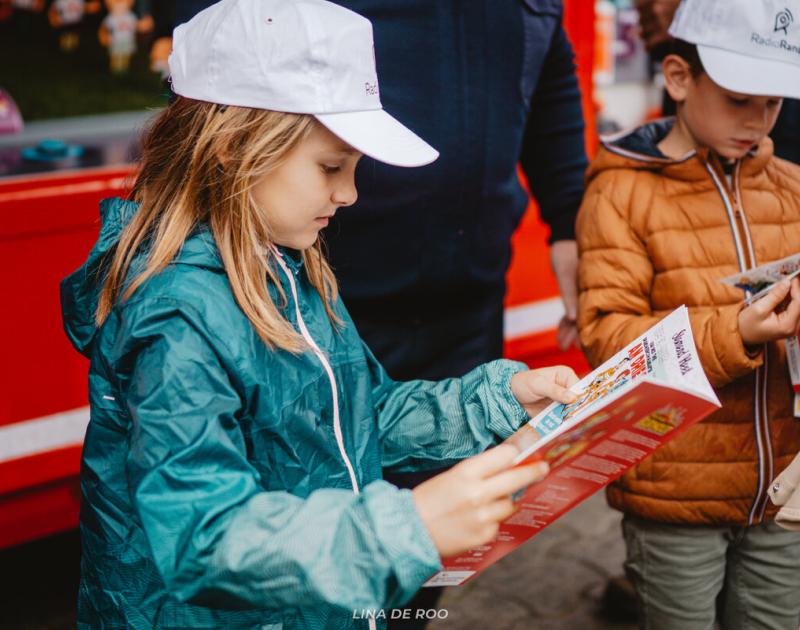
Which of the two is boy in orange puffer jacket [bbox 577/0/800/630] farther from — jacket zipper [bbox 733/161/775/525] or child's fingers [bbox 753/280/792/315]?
child's fingers [bbox 753/280/792/315]

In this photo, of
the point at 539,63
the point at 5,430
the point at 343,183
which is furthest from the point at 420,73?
the point at 5,430

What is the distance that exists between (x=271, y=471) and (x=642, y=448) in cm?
54

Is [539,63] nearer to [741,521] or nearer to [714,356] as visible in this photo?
[714,356]

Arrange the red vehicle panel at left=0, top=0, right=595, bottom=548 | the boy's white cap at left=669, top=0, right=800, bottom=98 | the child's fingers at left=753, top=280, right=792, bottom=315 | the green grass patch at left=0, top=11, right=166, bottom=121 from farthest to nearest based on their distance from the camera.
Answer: the green grass patch at left=0, top=11, right=166, bottom=121 < the red vehicle panel at left=0, top=0, right=595, bottom=548 < the boy's white cap at left=669, top=0, right=800, bottom=98 < the child's fingers at left=753, top=280, right=792, bottom=315

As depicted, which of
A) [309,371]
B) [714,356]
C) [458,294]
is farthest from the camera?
[458,294]

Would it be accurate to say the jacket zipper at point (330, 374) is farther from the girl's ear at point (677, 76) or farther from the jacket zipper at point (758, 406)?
the girl's ear at point (677, 76)

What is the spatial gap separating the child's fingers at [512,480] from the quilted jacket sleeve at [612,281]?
785mm

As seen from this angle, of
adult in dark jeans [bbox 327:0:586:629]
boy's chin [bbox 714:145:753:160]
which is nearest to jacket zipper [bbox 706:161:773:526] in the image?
boy's chin [bbox 714:145:753:160]

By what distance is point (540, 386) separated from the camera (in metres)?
1.57

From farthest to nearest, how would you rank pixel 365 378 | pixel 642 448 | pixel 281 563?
pixel 365 378, pixel 642 448, pixel 281 563

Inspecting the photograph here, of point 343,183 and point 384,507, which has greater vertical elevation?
point 343,183

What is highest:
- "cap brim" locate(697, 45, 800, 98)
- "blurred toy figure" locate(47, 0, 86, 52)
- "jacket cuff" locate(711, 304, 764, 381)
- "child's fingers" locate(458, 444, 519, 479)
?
"cap brim" locate(697, 45, 800, 98)

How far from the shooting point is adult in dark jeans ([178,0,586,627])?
1.99 m

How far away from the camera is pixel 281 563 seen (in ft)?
3.64
